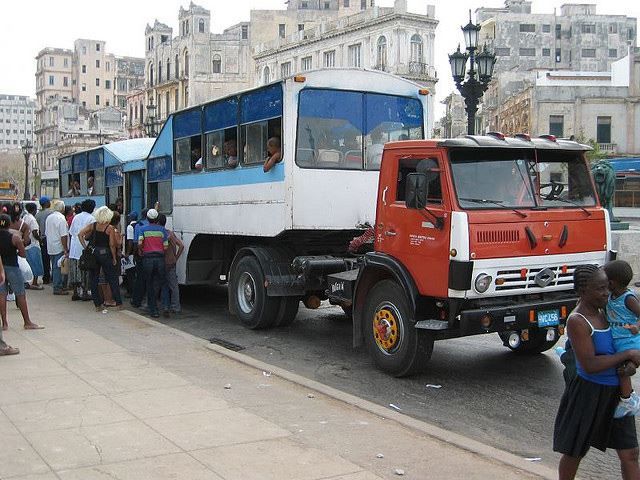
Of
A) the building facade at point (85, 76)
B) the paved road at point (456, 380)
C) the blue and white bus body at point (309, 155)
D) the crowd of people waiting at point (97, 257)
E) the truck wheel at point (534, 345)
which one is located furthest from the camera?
the building facade at point (85, 76)

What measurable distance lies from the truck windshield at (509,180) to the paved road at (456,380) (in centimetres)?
202

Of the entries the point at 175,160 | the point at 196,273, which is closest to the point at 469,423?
the point at 196,273

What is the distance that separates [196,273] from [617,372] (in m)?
9.95

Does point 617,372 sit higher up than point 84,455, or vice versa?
point 617,372

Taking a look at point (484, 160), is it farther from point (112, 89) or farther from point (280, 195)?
point (112, 89)

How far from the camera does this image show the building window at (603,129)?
5950cm

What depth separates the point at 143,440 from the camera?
6.03 metres

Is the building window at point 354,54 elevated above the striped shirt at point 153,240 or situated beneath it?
elevated above

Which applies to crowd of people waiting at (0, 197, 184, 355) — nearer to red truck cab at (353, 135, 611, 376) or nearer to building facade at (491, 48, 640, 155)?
red truck cab at (353, 135, 611, 376)

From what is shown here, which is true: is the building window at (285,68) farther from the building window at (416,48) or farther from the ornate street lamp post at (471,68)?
the ornate street lamp post at (471,68)

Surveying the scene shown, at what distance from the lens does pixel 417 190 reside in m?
8.12

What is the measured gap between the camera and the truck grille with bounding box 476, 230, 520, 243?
25.5ft

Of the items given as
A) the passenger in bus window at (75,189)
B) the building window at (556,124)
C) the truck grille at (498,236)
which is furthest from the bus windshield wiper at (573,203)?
the building window at (556,124)

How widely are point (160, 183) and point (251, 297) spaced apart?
417 centimetres
